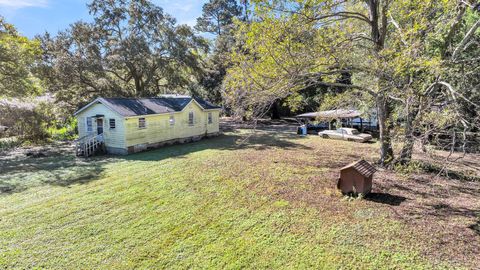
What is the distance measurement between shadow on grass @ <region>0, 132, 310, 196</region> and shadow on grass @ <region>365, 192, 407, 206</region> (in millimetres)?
4515

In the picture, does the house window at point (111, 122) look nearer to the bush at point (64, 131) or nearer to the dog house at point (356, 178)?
the bush at point (64, 131)

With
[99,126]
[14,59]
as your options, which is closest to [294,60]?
[99,126]

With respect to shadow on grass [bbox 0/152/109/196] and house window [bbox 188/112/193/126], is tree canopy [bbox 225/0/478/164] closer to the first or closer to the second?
shadow on grass [bbox 0/152/109/196]

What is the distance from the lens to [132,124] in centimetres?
1459

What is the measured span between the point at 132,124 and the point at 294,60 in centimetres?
1044

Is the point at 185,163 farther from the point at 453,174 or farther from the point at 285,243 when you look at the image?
the point at 453,174

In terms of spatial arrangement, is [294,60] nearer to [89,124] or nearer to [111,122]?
[111,122]

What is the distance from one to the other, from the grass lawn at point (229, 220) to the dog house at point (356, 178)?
0.35m

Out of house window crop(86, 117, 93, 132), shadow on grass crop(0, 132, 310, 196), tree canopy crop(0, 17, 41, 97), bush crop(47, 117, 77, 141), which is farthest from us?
bush crop(47, 117, 77, 141)

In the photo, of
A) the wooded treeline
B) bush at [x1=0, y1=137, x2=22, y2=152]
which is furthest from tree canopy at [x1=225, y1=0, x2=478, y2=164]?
bush at [x1=0, y1=137, x2=22, y2=152]

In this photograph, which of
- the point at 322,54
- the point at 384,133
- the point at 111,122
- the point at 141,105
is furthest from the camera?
the point at 141,105

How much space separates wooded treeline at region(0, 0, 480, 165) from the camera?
714 cm

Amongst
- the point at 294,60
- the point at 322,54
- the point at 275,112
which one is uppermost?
the point at 322,54

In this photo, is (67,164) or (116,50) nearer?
(67,164)
